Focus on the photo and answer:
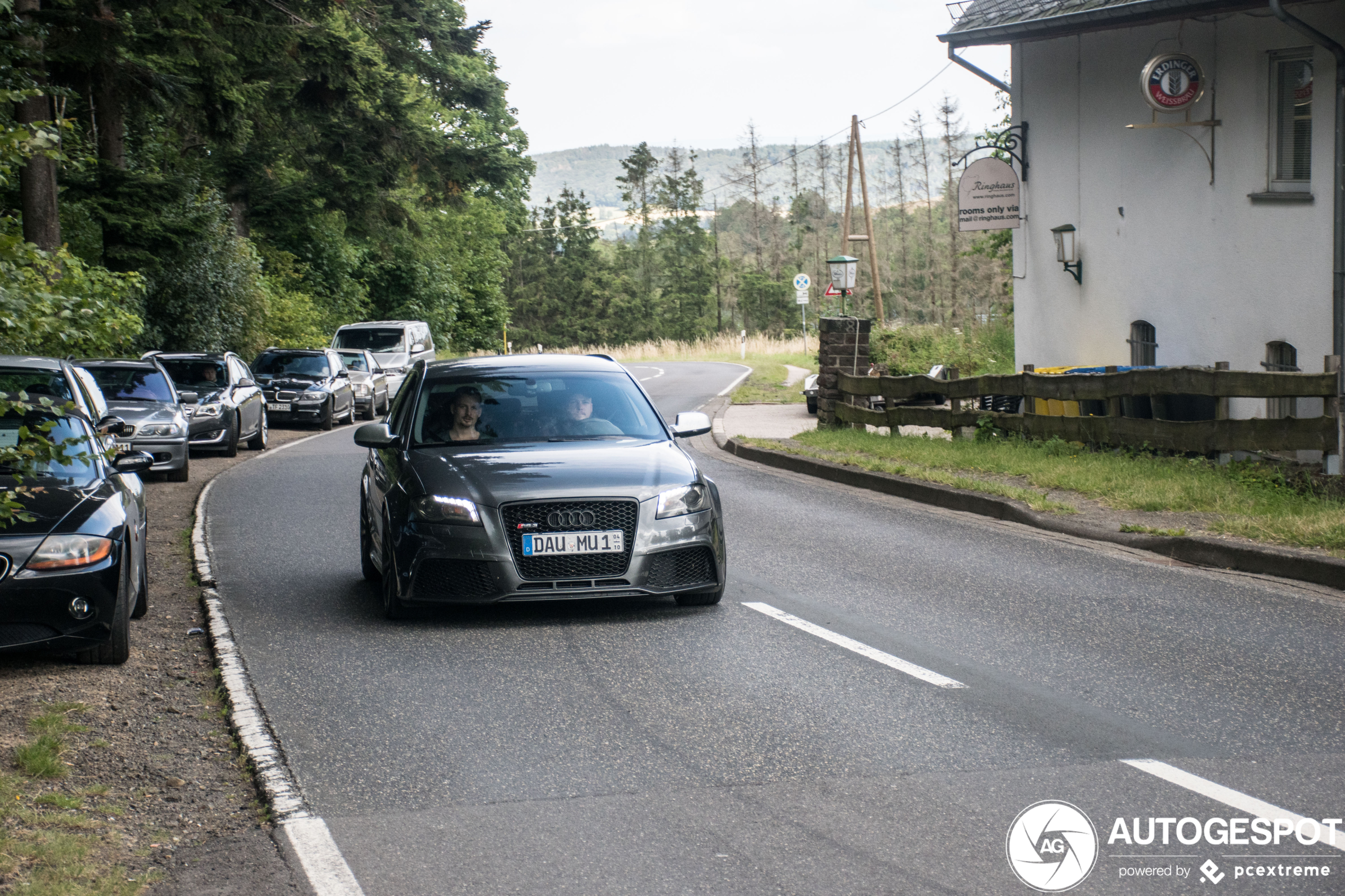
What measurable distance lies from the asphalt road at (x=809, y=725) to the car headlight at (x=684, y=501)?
0.65 m

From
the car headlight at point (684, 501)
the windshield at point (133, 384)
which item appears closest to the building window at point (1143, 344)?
the car headlight at point (684, 501)

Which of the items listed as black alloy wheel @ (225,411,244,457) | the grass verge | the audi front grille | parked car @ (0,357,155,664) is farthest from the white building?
parked car @ (0,357,155,664)

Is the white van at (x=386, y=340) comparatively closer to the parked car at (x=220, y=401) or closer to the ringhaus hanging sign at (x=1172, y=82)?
the parked car at (x=220, y=401)

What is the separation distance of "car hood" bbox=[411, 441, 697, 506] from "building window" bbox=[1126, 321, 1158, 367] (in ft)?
42.0

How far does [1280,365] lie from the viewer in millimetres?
16641

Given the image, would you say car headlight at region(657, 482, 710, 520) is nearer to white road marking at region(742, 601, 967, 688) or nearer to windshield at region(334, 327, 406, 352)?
white road marking at region(742, 601, 967, 688)

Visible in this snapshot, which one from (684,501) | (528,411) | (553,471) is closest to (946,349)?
(528,411)

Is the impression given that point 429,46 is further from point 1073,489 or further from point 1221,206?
point 1073,489

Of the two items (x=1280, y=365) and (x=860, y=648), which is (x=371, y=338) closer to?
(x=1280, y=365)

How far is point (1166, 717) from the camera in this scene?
5.83 metres

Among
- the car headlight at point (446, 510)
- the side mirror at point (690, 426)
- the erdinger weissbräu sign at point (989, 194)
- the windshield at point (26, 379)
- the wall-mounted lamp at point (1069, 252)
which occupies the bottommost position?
the car headlight at point (446, 510)

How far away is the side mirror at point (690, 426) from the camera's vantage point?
911 cm

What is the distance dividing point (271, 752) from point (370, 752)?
384 millimetres

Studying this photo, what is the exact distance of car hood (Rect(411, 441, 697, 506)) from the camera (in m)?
7.76
